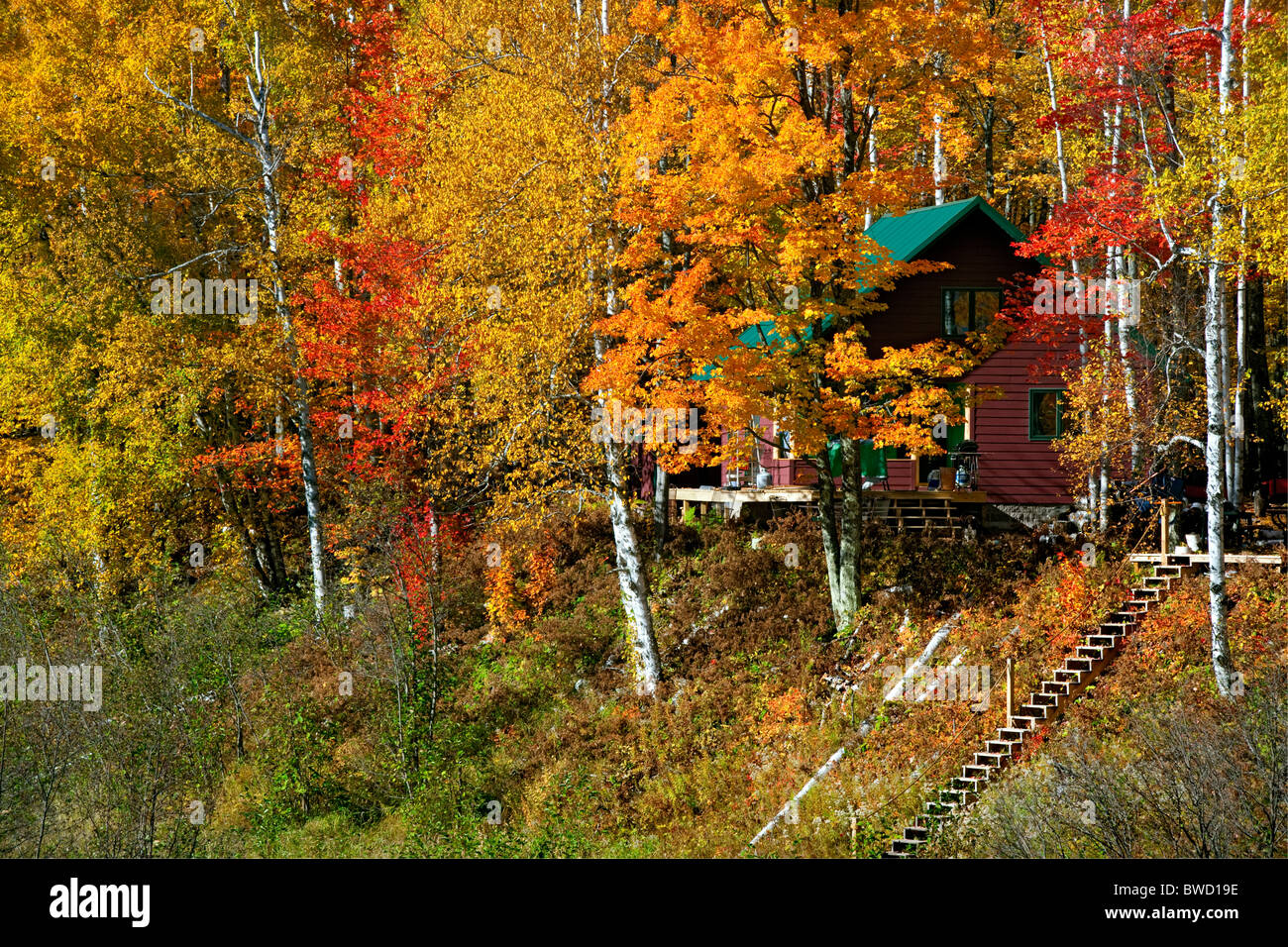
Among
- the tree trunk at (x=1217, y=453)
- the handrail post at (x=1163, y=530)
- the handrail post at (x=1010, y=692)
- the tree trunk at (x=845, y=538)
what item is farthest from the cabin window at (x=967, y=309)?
the handrail post at (x=1010, y=692)

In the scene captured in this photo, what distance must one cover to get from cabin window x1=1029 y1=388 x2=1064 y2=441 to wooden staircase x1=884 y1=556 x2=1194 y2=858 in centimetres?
732

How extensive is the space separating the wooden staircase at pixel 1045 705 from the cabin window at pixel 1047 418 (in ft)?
24.0

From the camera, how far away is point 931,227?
26641mm

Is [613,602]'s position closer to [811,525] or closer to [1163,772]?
[811,525]

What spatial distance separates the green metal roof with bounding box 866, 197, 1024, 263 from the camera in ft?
85.9

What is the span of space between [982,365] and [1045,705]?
11498 mm

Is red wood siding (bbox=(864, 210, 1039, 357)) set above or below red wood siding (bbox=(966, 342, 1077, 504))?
above

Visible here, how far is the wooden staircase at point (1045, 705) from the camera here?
16078mm

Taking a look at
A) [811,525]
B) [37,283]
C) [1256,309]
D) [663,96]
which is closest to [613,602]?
[811,525]

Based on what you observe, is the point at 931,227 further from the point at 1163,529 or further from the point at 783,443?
the point at 1163,529

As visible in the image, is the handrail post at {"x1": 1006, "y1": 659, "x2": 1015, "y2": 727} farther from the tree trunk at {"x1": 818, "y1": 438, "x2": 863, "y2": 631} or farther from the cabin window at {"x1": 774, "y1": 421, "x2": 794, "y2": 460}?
the cabin window at {"x1": 774, "y1": 421, "x2": 794, "y2": 460}

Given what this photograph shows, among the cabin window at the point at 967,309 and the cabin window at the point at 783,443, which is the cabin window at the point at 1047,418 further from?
the cabin window at the point at 783,443

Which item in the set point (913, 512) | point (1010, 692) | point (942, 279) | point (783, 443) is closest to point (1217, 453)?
point (1010, 692)

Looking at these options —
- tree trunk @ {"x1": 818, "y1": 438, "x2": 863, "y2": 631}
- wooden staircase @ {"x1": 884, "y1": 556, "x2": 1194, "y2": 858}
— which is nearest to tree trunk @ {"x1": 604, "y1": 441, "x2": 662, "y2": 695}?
tree trunk @ {"x1": 818, "y1": 438, "x2": 863, "y2": 631}
